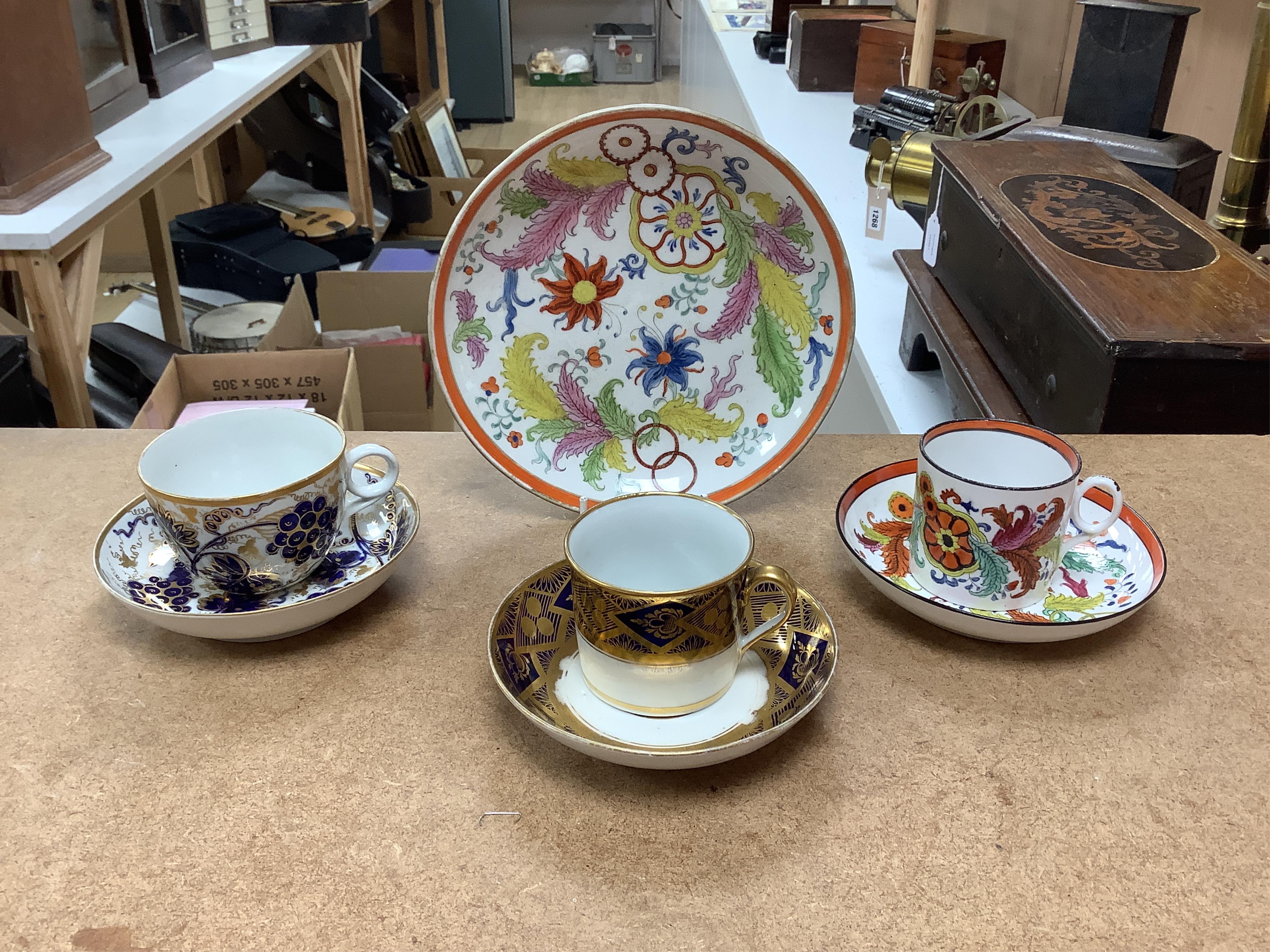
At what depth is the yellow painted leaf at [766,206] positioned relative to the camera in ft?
2.35

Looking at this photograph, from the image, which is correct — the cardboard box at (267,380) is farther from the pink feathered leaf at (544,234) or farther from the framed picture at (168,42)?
the framed picture at (168,42)

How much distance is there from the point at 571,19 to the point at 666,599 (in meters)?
5.65

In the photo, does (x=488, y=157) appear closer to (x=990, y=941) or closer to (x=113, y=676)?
(x=113, y=676)

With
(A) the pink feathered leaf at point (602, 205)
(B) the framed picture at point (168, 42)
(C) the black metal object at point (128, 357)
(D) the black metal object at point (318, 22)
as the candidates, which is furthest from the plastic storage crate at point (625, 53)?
(A) the pink feathered leaf at point (602, 205)

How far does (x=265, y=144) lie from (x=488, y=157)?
0.64 metres

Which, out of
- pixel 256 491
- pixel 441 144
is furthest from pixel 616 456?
pixel 441 144

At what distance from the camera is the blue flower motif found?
75 centimetres

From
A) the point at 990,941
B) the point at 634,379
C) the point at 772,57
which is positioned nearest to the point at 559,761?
the point at 990,941

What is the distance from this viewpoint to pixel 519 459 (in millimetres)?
732

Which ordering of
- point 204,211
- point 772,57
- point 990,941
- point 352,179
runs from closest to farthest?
point 990,941 < point 204,211 < point 352,179 < point 772,57

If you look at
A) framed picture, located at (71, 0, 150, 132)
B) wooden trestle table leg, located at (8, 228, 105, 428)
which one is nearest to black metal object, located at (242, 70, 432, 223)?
framed picture, located at (71, 0, 150, 132)

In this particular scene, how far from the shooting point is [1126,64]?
117 cm

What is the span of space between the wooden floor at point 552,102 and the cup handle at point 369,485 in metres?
3.71

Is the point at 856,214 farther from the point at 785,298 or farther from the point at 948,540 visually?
the point at 948,540
